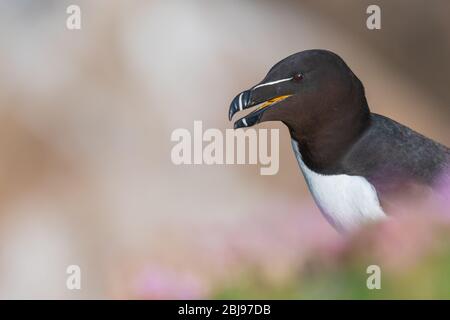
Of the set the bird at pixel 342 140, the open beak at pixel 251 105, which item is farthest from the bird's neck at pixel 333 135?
the open beak at pixel 251 105

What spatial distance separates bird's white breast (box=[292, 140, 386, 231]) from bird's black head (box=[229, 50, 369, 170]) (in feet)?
0.36

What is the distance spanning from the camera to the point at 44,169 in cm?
256

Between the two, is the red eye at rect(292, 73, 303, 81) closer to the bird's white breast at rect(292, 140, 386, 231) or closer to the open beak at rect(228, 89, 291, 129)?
the open beak at rect(228, 89, 291, 129)

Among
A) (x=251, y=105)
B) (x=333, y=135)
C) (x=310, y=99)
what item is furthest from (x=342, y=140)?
(x=251, y=105)

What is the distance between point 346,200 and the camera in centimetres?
208

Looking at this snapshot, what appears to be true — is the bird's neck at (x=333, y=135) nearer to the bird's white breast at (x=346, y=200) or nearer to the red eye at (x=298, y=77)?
the bird's white breast at (x=346, y=200)

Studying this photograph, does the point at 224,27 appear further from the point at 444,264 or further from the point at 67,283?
the point at 444,264

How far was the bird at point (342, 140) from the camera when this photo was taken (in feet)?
6.70

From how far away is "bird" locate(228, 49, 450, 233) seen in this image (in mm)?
2041

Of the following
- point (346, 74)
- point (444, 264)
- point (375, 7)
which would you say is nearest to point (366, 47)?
point (375, 7)

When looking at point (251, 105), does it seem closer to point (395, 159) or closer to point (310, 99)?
point (310, 99)

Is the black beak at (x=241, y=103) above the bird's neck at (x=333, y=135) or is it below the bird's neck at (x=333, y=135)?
above

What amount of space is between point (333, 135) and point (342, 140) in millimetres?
29

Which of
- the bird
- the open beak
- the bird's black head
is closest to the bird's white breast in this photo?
the bird
